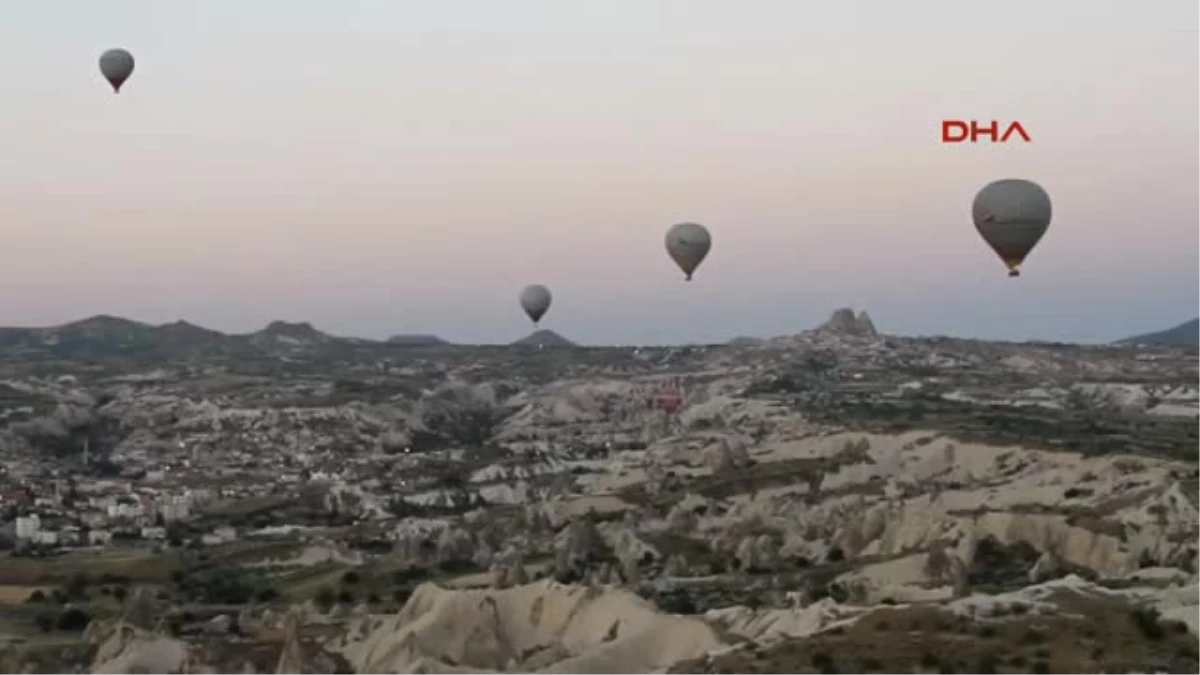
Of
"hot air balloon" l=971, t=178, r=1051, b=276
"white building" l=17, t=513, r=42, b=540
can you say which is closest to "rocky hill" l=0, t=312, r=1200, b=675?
"white building" l=17, t=513, r=42, b=540

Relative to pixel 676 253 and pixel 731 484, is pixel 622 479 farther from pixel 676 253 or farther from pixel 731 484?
pixel 676 253

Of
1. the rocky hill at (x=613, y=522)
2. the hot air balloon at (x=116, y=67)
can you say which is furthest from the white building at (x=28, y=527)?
the hot air balloon at (x=116, y=67)

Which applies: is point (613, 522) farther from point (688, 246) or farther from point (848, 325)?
point (848, 325)

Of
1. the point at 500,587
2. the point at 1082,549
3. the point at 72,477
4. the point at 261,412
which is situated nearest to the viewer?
the point at 500,587

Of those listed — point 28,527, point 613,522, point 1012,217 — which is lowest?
point 613,522

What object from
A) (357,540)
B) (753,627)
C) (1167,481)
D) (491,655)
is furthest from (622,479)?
(753,627)

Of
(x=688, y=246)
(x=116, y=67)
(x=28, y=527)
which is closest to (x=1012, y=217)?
(x=688, y=246)
